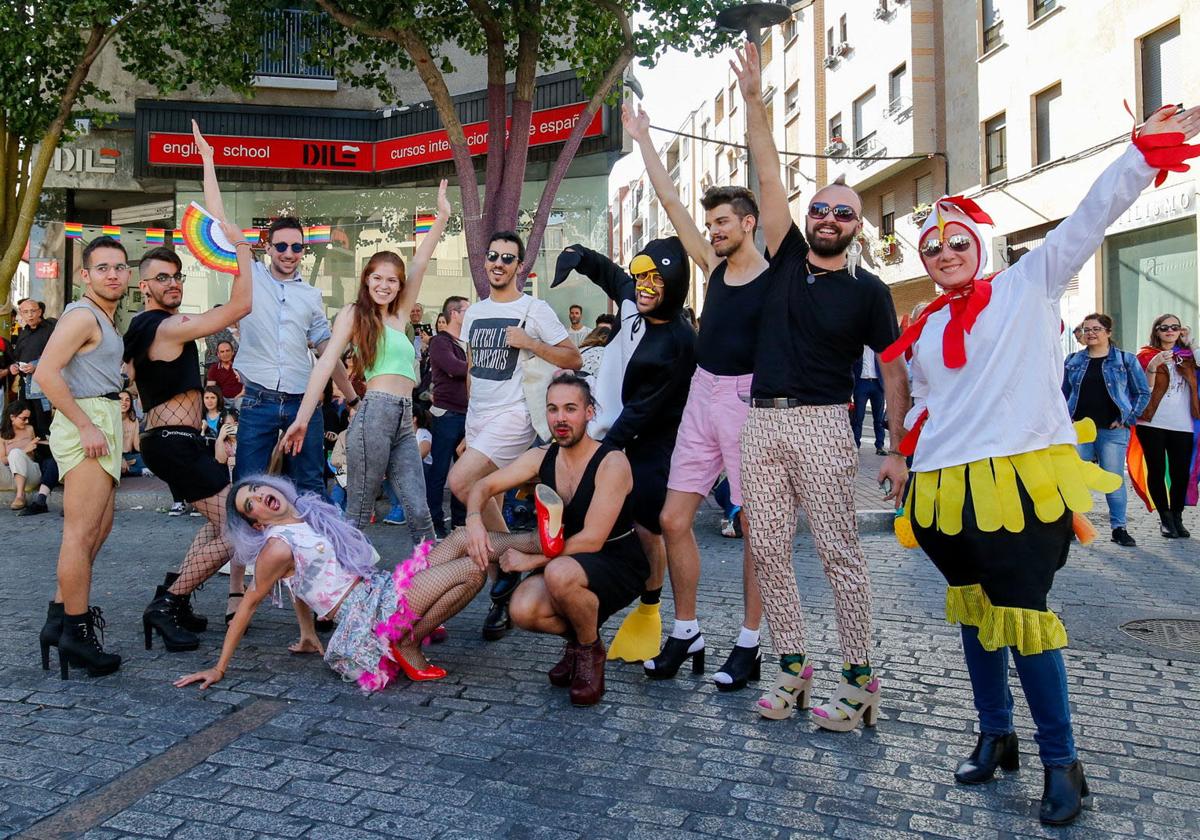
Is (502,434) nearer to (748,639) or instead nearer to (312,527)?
(312,527)

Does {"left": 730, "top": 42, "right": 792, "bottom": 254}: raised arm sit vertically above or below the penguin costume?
above

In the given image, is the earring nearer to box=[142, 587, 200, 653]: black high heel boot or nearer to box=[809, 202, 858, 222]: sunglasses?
box=[809, 202, 858, 222]: sunglasses

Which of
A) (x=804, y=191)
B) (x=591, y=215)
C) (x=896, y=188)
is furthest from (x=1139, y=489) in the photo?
(x=804, y=191)

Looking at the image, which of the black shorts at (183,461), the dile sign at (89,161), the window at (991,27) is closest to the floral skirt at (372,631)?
the black shorts at (183,461)

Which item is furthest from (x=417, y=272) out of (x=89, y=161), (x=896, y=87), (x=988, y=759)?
(x=896, y=87)

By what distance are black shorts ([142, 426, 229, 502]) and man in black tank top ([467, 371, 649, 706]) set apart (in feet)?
4.81

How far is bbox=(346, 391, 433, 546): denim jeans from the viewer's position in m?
5.43

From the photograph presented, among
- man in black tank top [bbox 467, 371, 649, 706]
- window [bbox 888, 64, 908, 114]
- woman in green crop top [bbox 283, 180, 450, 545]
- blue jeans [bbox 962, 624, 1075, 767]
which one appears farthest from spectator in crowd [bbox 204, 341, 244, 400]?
window [bbox 888, 64, 908, 114]

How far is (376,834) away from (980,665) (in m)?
2.03

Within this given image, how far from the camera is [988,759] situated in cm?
338

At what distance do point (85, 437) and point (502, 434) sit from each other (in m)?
1.94

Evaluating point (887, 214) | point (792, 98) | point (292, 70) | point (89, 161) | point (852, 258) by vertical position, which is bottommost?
point (852, 258)

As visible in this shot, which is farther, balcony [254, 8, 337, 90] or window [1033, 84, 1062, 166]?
window [1033, 84, 1062, 166]

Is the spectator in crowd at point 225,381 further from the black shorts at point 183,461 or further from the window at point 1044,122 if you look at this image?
the window at point 1044,122
